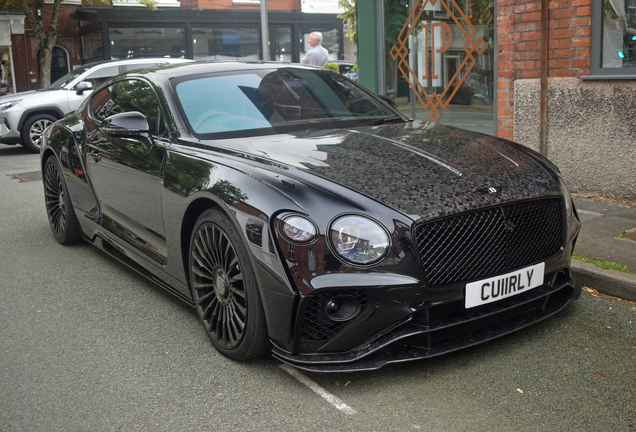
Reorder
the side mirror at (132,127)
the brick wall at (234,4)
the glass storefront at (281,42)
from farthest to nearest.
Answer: the brick wall at (234,4) < the glass storefront at (281,42) < the side mirror at (132,127)

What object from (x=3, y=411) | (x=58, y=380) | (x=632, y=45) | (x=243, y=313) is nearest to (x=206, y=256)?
(x=243, y=313)

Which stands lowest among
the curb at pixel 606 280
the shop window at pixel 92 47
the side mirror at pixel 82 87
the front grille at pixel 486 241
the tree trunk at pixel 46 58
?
the curb at pixel 606 280

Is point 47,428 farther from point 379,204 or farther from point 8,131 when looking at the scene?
point 8,131

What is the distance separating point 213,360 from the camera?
3.49 metres

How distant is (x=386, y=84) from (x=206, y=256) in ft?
21.9

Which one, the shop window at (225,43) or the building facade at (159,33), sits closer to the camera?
the building facade at (159,33)

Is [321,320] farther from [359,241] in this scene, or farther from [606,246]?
[606,246]

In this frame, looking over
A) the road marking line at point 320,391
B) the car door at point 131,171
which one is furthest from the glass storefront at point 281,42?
the road marking line at point 320,391

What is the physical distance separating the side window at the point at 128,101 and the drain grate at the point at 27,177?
203 inches

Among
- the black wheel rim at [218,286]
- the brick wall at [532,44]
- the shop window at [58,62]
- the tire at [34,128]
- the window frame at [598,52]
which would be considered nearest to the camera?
the black wheel rim at [218,286]

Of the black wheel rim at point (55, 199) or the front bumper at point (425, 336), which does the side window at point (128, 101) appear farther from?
the front bumper at point (425, 336)

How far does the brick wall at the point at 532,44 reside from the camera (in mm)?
6531

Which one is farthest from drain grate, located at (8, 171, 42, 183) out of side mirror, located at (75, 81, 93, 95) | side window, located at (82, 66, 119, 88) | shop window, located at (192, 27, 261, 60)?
shop window, located at (192, 27, 261, 60)

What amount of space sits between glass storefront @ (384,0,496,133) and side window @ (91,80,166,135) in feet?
14.6
